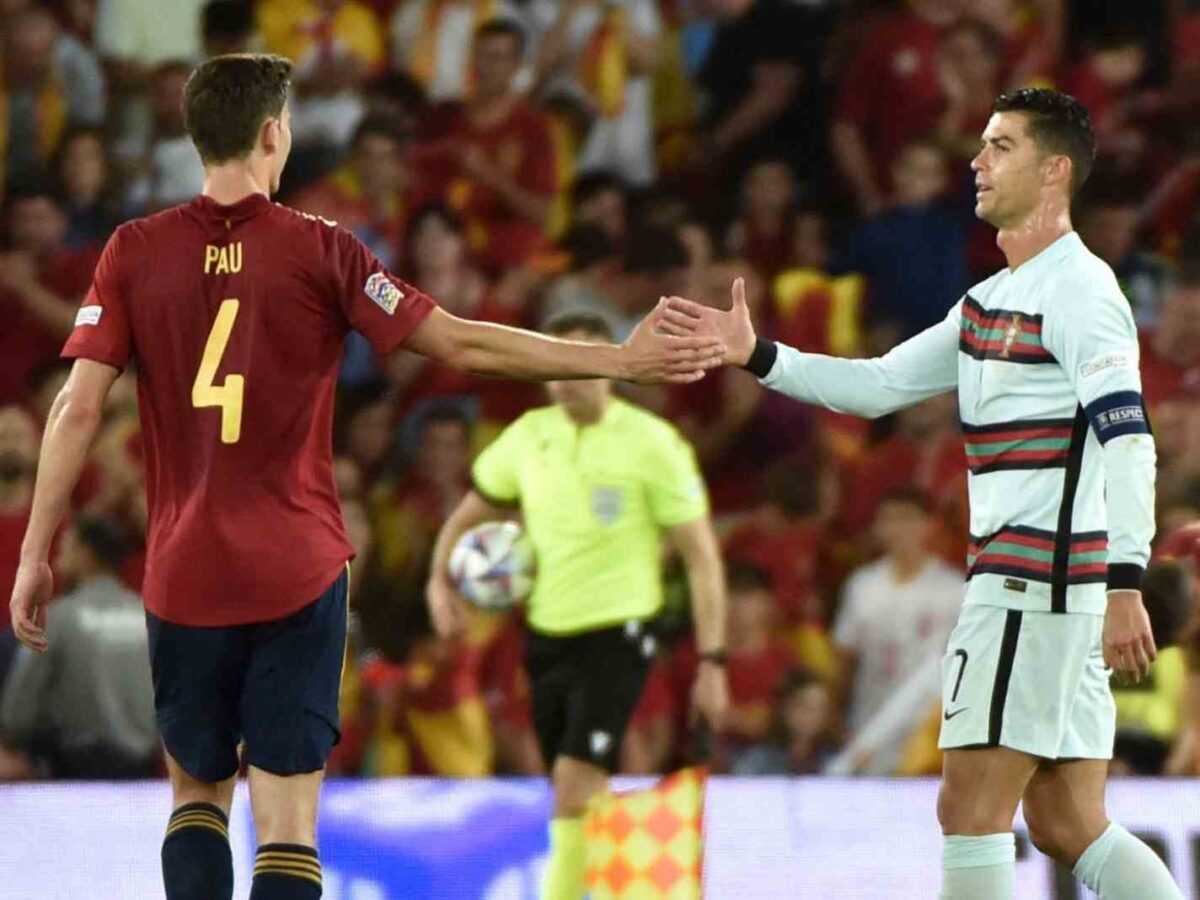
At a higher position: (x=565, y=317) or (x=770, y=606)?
(x=565, y=317)

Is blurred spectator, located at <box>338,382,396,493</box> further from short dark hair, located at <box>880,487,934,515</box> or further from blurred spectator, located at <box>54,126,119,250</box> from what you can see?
short dark hair, located at <box>880,487,934,515</box>

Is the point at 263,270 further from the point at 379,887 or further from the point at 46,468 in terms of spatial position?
the point at 379,887

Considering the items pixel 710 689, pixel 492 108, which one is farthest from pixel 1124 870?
pixel 492 108

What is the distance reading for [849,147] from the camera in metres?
11.5

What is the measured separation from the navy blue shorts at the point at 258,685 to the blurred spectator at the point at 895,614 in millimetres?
4515

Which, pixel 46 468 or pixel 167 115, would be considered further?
pixel 167 115

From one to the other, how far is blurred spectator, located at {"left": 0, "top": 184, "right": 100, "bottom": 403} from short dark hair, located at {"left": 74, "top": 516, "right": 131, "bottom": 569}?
1.34 meters

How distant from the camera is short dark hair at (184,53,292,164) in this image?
5.08m

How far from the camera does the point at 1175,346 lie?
9930 millimetres

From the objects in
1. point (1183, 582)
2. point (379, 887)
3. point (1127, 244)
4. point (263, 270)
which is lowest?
point (379, 887)

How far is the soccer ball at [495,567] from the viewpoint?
7.99 metres

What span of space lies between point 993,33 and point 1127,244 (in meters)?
1.42

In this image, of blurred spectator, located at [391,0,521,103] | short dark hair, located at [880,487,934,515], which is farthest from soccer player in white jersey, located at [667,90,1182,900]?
blurred spectator, located at [391,0,521,103]

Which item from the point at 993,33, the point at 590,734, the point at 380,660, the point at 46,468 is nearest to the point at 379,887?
A: the point at 590,734
